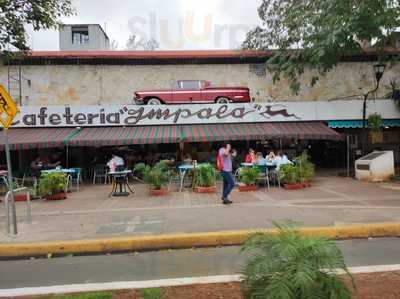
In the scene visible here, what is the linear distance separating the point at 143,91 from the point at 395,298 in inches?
638

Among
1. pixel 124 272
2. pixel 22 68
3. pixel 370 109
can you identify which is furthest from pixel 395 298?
pixel 22 68

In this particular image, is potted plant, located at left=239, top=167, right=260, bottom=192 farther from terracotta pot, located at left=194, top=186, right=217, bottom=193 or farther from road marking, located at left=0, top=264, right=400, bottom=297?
road marking, located at left=0, top=264, right=400, bottom=297

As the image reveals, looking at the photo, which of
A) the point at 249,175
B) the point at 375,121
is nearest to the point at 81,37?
the point at 375,121

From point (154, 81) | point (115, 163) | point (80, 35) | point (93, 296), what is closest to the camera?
point (93, 296)

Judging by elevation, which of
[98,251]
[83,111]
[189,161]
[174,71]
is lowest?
[98,251]

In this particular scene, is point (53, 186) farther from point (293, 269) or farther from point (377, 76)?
point (377, 76)

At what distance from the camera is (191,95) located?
63.3ft

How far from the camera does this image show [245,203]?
1102 cm

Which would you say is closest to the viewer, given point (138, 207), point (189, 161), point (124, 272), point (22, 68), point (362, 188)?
point (124, 272)

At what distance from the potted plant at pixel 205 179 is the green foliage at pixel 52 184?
4256 mm

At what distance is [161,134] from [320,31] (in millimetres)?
7624

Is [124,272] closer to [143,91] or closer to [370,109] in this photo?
[143,91]

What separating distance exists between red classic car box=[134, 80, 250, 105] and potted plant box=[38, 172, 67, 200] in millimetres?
7233

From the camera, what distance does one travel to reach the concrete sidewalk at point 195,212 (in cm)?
828
